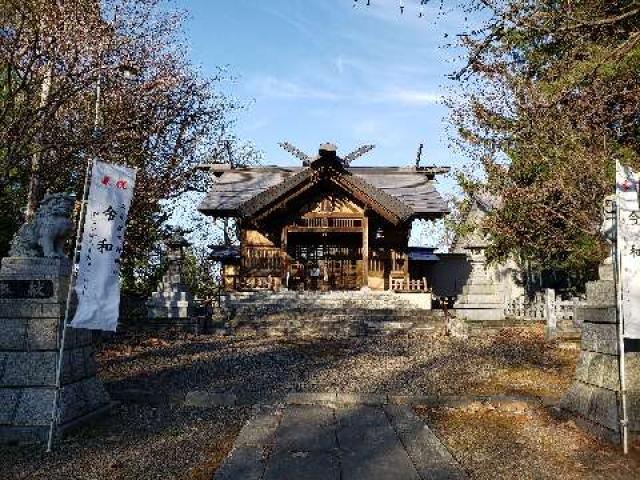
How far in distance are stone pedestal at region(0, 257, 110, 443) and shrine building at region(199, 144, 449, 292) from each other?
14.5 metres

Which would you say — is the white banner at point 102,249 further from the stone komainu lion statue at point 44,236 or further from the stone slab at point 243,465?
the stone slab at point 243,465

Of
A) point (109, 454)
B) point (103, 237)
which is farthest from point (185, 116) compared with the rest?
point (109, 454)

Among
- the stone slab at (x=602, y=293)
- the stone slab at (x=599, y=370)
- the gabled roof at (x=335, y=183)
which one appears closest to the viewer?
the stone slab at (x=599, y=370)

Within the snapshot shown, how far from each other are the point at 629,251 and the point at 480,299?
34.0 ft

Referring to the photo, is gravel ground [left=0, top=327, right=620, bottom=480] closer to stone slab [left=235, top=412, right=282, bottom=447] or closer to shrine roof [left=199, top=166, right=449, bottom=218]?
stone slab [left=235, top=412, right=282, bottom=447]

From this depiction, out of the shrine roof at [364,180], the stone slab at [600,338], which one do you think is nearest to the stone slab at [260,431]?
the stone slab at [600,338]

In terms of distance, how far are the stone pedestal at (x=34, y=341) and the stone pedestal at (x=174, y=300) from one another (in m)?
8.25

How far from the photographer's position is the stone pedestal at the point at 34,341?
16.3 feet

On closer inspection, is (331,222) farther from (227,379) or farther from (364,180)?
(227,379)

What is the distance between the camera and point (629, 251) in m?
4.92

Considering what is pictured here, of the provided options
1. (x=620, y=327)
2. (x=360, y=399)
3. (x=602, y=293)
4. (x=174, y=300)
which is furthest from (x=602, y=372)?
→ (x=174, y=300)

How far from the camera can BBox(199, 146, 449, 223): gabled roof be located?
66.4 feet

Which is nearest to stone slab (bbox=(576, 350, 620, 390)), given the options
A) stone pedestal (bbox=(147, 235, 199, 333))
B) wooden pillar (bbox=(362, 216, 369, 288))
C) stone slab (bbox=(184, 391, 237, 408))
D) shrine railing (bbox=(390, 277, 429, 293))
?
stone slab (bbox=(184, 391, 237, 408))

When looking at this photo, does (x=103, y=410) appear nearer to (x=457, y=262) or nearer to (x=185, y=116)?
(x=185, y=116)
